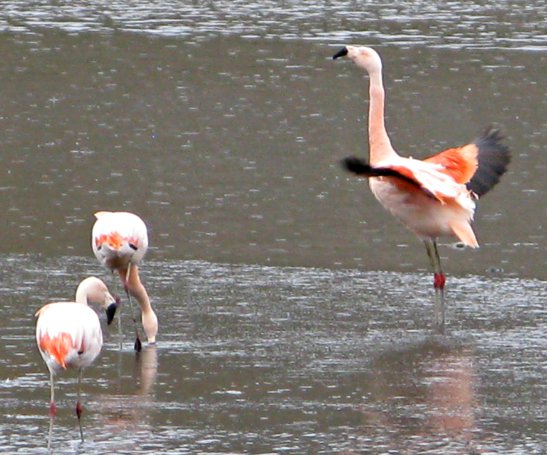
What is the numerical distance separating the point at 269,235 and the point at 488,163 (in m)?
1.94

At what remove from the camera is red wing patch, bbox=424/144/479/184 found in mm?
9914

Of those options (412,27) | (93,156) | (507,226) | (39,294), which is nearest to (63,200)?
(93,156)

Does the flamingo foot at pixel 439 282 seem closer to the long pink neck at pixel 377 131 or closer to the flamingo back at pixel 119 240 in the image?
the long pink neck at pixel 377 131

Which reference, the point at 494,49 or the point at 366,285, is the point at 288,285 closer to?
the point at 366,285

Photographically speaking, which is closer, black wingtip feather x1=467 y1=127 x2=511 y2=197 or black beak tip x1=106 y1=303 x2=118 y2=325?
black beak tip x1=106 y1=303 x2=118 y2=325

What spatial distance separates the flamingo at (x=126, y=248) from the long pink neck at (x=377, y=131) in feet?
6.25

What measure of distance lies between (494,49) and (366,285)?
1062 centimetres

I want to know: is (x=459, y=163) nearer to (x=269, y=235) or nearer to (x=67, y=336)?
(x=269, y=235)

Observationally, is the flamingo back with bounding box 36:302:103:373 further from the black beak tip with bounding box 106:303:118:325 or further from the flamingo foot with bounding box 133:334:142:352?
the flamingo foot with bounding box 133:334:142:352

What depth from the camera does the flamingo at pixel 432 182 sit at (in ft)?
30.5

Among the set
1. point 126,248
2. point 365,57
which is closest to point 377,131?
point 365,57

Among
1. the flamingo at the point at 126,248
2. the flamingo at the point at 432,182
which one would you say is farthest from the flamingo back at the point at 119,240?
the flamingo at the point at 432,182

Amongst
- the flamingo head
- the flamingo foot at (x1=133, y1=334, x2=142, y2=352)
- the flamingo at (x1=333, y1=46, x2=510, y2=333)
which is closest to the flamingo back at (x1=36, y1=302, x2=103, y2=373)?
the flamingo foot at (x1=133, y1=334, x2=142, y2=352)

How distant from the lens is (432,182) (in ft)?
31.0
